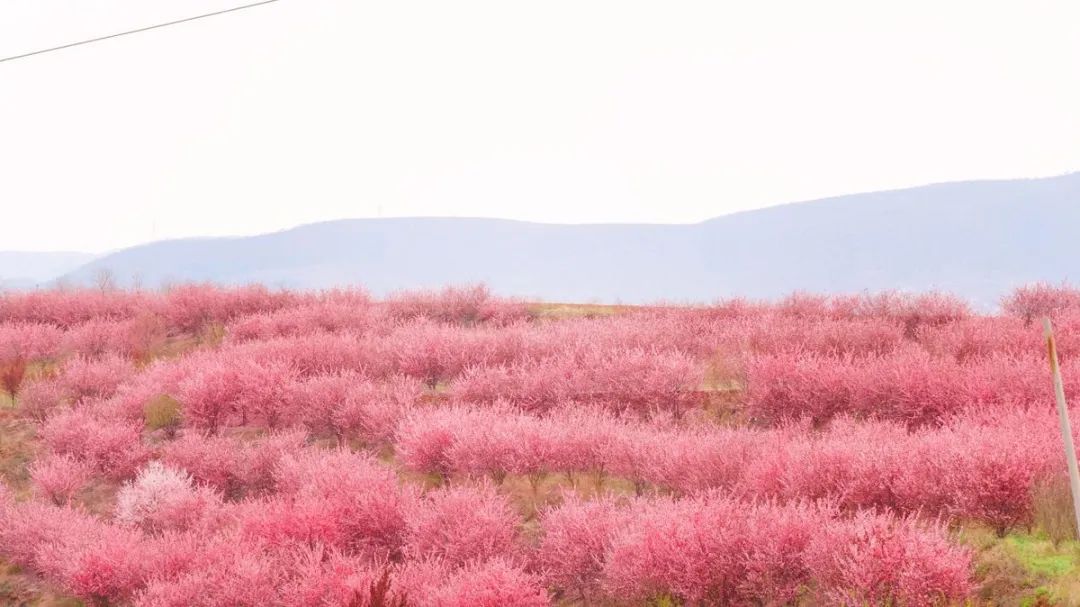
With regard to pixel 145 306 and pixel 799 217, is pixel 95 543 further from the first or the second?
pixel 799 217

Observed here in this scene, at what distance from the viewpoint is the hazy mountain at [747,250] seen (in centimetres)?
8725

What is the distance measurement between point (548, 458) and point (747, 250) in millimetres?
112187

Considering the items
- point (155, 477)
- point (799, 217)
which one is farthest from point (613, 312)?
point (799, 217)

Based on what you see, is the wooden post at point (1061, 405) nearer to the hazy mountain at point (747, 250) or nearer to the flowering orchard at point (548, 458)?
the flowering orchard at point (548, 458)

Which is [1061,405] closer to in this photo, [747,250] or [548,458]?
[548,458]

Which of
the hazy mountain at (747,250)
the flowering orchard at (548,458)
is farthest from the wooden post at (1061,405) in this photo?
the hazy mountain at (747,250)

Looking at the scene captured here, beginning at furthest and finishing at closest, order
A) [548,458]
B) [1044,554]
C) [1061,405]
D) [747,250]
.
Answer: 1. [747,250]
2. [548,458]
3. [1044,554]
4. [1061,405]

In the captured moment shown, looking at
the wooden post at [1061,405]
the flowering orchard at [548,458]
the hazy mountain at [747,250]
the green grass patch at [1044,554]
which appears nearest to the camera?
the wooden post at [1061,405]

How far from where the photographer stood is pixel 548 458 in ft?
22.9

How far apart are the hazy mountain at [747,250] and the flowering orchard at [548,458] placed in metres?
46.1

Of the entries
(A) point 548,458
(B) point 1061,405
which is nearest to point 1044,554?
(B) point 1061,405

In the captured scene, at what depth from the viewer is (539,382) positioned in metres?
8.76

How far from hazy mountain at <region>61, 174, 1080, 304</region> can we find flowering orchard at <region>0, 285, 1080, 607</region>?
46052mm

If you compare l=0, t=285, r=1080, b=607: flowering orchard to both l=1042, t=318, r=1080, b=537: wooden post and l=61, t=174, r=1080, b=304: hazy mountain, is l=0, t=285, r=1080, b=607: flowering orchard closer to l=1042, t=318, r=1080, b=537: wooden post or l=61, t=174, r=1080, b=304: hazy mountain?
l=1042, t=318, r=1080, b=537: wooden post
